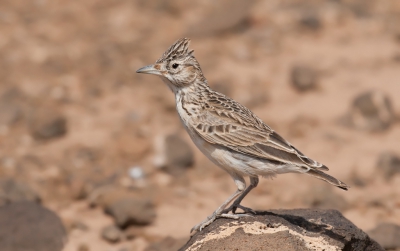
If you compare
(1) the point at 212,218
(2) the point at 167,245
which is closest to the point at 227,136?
(1) the point at 212,218

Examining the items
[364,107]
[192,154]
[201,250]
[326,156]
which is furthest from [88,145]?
[201,250]

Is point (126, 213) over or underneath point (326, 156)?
underneath

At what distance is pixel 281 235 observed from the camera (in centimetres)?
615

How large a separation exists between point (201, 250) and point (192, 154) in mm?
5973

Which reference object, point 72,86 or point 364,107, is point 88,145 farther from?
point 364,107

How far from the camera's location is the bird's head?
7473 millimetres

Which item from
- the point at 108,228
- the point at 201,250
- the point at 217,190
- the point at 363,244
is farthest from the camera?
the point at 217,190

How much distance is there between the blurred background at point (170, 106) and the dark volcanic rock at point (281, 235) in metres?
2.34

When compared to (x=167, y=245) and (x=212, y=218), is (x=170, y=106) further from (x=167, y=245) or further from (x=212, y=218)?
(x=212, y=218)

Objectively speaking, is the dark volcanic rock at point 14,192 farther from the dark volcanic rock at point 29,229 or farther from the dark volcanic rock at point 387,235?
the dark volcanic rock at point 387,235

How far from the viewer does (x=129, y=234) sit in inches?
388

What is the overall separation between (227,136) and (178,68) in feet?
3.44

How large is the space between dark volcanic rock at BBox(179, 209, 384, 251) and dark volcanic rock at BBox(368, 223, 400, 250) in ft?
5.81

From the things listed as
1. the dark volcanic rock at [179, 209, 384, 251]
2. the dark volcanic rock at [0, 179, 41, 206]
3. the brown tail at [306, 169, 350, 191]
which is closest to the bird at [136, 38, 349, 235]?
the brown tail at [306, 169, 350, 191]
